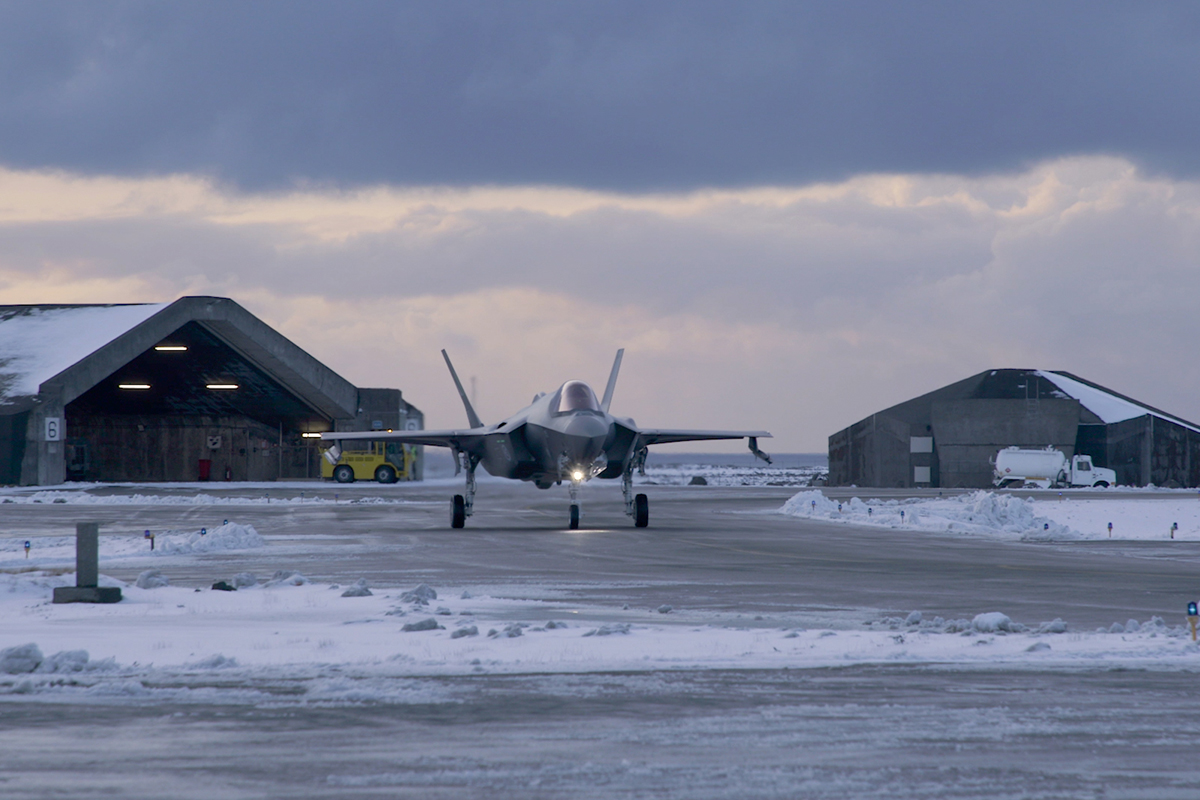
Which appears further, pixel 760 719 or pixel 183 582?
pixel 183 582

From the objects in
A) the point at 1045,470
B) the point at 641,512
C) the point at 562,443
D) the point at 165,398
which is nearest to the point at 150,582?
the point at 562,443

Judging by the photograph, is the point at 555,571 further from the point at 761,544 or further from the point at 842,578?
the point at 761,544

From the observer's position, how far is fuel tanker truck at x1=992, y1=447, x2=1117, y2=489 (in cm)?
6469

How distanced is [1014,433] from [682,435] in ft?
143

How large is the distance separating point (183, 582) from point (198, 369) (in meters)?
51.8

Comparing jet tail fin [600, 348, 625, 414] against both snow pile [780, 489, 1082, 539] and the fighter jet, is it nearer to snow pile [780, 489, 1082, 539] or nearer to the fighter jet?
the fighter jet

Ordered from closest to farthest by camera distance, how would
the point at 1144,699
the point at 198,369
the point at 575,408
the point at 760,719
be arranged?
the point at 760,719 < the point at 1144,699 < the point at 575,408 < the point at 198,369

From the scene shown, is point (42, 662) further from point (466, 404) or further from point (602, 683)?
point (466, 404)

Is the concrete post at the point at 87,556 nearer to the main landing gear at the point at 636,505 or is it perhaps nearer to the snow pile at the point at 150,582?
the snow pile at the point at 150,582

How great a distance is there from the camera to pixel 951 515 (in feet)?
108

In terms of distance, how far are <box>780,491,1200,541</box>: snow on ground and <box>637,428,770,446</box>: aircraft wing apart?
3.55m

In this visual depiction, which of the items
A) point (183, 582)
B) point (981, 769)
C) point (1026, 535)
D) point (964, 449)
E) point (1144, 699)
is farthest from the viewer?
point (964, 449)

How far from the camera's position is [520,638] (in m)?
10.3

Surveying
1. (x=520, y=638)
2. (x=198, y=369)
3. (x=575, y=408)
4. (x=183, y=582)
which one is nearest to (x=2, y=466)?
(x=198, y=369)
